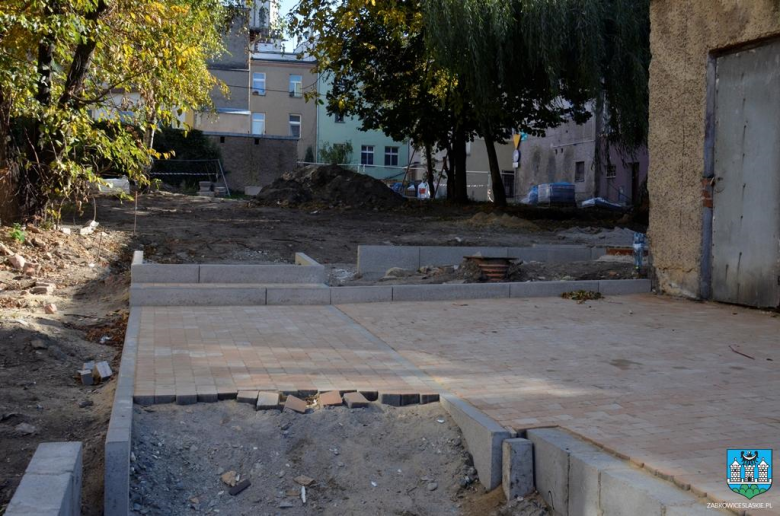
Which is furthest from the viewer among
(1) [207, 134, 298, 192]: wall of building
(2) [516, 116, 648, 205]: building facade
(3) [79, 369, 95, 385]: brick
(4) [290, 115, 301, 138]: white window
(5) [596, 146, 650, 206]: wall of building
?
(4) [290, 115, 301, 138]: white window

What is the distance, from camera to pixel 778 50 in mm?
7988

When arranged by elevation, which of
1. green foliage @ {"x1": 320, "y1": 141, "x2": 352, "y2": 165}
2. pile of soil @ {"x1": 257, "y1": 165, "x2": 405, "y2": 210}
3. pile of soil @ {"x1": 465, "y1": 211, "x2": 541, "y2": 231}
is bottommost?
pile of soil @ {"x1": 465, "y1": 211, "x2": 541, "y2": 231}

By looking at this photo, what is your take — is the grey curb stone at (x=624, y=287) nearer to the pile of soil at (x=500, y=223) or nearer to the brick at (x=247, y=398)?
the brick at (x=247, y=398)

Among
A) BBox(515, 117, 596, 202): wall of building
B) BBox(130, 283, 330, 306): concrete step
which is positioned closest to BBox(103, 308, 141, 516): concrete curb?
BBox(130, 283, 330, 306): concrete step

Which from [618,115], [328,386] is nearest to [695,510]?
[328,386]

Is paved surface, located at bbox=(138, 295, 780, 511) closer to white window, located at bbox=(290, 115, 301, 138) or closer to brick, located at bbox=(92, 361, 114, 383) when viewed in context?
brick, located at bbox=(92, 361, 114, 383)

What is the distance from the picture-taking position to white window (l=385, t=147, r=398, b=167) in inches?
2221

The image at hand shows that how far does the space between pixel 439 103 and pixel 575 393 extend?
751 inches

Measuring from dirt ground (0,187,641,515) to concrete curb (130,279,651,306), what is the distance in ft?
2.21

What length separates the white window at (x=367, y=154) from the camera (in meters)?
56.1

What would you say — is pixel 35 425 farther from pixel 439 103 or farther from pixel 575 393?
pixel 439 103

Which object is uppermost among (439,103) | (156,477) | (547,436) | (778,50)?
(439,103)

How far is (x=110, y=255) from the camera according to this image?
12.4 metres

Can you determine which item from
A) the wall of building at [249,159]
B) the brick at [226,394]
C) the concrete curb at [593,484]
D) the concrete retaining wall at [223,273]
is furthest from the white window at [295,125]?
the concrete curb at [593,484]
